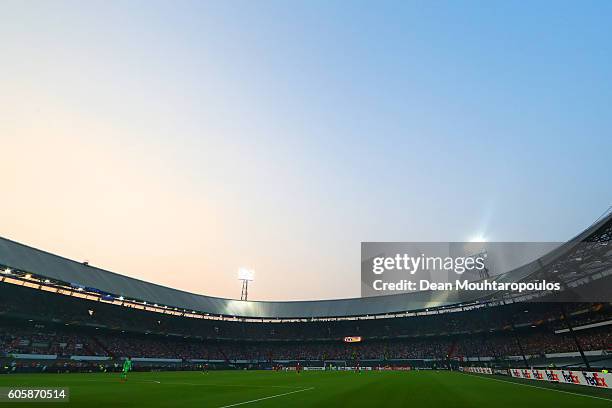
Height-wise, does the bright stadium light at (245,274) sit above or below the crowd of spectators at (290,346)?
above

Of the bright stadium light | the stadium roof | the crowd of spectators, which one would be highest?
the bright stadium light

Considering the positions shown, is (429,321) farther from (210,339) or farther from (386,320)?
(210,339)

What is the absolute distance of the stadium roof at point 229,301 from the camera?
43347 mm

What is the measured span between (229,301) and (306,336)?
21.5 meters

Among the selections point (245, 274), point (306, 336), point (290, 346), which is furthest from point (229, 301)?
point (306, 336)

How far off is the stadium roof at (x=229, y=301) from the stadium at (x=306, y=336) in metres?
0.25

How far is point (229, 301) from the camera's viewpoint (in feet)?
310

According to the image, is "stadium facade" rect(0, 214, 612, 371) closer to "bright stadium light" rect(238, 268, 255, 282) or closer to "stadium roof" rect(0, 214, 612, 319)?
"stadium roof" rect(0, 214, 612, 319)

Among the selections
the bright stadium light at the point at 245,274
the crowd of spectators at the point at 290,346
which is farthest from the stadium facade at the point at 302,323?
the bright stadium light at the point at 245,274

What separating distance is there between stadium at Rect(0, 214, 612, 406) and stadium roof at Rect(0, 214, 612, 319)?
254 millimetres

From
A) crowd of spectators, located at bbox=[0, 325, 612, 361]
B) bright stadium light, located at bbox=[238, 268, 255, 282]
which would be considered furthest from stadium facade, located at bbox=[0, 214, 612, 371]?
bright stadium light, located at bbox=[238, 268, 255, 282]

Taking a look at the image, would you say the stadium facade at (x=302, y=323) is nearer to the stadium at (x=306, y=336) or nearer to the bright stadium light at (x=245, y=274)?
the stadium at (x=306, y=336)

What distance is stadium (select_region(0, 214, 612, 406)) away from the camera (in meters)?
29.1

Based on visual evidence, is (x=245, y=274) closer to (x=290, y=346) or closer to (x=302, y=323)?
(x=302, y=323)
